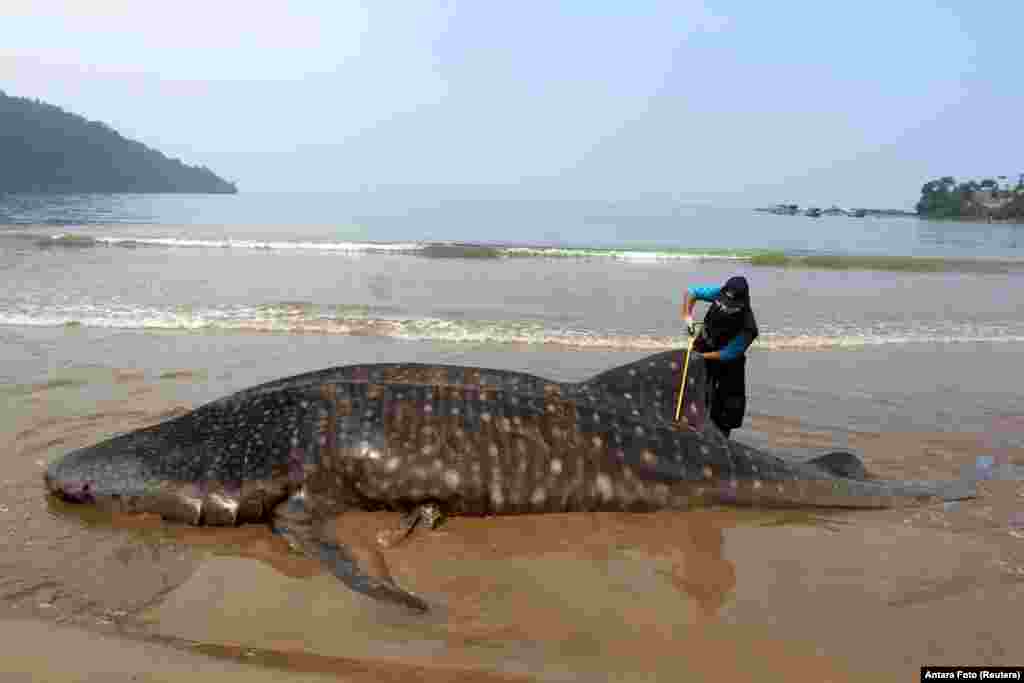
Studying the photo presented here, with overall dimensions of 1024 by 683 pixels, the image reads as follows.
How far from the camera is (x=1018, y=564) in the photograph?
412 cm

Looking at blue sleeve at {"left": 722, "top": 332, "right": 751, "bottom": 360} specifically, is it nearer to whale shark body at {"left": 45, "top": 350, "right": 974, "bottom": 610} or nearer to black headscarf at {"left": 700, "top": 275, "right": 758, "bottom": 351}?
black headscarf at {"left": 700, "top": 275, "right": 758, "bottom": 351}

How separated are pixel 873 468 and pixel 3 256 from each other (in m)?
21.6

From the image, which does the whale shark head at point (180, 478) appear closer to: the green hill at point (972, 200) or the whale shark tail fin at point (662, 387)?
the whale shark tail fin at point (662, 387)

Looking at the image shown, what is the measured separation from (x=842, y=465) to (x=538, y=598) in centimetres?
281

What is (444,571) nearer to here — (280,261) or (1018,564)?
(1018,564)

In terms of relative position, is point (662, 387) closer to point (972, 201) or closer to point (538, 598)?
point (538, 598)

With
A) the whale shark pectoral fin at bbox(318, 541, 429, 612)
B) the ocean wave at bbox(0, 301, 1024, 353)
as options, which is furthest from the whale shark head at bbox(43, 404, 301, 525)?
the ocean wave at bbox(0, 301, 1024, 353)

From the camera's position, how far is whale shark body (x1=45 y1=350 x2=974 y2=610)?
437 centimetres

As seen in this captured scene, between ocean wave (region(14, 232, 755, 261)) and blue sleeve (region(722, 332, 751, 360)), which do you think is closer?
blue sleeve (region(722, 332, 751, 360))

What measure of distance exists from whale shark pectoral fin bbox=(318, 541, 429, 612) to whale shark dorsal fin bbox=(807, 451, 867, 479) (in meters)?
3.23

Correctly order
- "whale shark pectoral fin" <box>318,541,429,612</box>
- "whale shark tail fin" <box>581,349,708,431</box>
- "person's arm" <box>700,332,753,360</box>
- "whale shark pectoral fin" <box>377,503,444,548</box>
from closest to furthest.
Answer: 1. "whale shark pectoral fin" <box>318,541,429,612</box>
2. "whale shark pectoral fin" <box>377,503,444,548</box>
3. "whale shark tail fin" <box>581,349,708,431</box>
4. "person's arm" <box>700,332,753,360</box>

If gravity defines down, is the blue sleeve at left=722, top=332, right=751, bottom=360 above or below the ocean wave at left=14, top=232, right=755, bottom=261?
below

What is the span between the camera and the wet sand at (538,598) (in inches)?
121

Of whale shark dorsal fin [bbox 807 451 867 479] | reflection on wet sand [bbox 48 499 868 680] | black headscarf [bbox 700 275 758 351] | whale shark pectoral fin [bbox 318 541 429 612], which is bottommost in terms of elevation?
reflection on wet sand [bbox 48 499 868 680]
